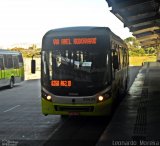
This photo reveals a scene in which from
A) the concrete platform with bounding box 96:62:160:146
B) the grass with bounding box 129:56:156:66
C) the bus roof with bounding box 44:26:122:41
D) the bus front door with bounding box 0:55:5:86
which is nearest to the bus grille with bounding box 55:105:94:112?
the concrete platform with bounding box 96:62:160:146

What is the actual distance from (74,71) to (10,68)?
56.2 ft

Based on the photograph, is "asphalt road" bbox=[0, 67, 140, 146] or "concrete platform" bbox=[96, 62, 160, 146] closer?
"concrete platform" bbox=[96, 62, 160, 146]

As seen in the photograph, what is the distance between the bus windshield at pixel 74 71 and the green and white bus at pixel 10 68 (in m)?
14.8

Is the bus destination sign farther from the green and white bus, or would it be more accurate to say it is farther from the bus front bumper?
the green and white bus

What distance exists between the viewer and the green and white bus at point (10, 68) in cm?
2725

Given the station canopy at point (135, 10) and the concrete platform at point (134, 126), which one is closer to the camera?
the concrete platform at point (134, 126)

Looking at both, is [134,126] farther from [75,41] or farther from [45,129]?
[75,41]

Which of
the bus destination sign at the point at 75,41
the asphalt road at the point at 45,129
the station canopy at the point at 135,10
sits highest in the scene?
the station canopy at the point at 135,10

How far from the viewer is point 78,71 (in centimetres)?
1231

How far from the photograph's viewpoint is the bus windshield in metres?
12.2

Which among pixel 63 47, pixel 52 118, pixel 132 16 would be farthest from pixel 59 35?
pixel 132 16

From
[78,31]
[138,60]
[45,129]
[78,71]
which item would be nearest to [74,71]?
[78,71]

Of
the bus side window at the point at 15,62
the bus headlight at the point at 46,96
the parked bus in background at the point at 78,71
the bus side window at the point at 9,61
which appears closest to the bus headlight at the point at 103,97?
the parked bus in background at the point at 78,71

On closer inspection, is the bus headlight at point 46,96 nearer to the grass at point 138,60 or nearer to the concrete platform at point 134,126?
the concrete platform at point 134,126
